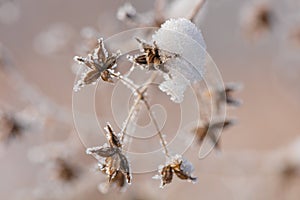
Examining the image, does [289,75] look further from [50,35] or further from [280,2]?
[50,35]

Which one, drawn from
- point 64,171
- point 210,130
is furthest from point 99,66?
point 64,171

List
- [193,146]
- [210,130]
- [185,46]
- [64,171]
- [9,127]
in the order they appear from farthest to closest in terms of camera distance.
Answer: [64,171]
[9,127]
[193,146]
[210,130]
[185,46]

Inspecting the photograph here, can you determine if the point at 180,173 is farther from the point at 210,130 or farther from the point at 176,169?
the point at 210,130

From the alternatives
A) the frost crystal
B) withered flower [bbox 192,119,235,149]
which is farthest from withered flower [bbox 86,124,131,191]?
withered flower [bbox 192,119,235,149]

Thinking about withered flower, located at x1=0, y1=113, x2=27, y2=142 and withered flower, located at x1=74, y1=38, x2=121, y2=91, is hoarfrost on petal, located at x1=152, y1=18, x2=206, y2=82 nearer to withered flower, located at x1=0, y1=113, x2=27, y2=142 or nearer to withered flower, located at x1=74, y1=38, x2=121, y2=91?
withered flower, located at x1=74, y1=38, x2=121, y2=91

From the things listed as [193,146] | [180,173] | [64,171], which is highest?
[64,171]

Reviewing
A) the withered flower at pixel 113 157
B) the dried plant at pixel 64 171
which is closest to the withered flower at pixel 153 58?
the withered flower at pixel 113 157

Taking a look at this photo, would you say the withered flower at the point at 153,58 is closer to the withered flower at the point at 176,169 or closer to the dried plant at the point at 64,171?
A: the withered flower at the point at 176,169
